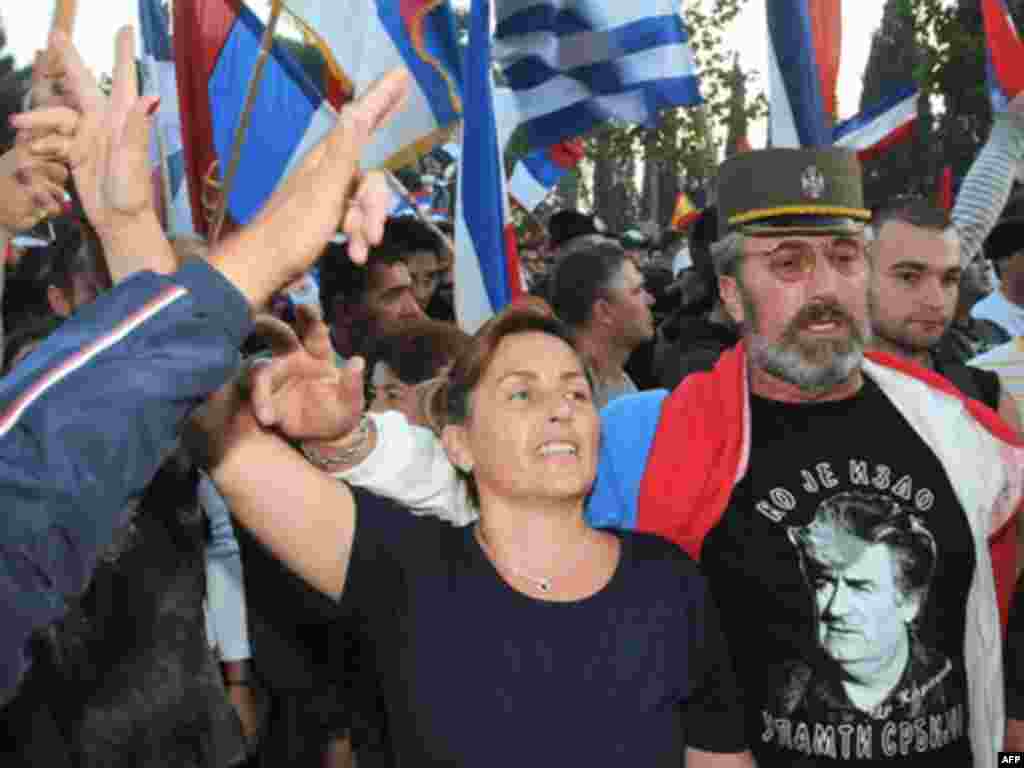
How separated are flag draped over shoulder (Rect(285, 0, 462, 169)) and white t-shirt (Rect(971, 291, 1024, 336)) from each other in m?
2.58

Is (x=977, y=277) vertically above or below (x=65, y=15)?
below

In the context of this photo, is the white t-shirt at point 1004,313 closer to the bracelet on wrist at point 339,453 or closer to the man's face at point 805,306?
the man's face at point 805,306

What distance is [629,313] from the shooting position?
17.3 feet

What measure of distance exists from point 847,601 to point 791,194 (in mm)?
1007

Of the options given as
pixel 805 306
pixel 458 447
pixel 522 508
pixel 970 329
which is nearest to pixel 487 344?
pixel 458 447

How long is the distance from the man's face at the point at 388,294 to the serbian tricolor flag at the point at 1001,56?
101 inches

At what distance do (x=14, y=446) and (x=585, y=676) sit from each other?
1.32 metres

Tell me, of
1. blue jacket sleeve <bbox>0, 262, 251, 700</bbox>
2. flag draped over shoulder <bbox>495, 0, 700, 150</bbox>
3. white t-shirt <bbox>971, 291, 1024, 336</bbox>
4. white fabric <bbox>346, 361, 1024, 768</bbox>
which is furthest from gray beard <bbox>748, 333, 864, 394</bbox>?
flag draped over shoulder <bbox>495, 0, 700, 150</bbox>

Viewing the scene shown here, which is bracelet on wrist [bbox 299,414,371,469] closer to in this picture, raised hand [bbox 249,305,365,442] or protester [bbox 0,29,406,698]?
raised hand [bbox 249,305,365,442]

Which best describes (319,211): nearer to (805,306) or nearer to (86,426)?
(86,426)

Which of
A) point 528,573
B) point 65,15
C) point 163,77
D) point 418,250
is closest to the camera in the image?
point 65,15

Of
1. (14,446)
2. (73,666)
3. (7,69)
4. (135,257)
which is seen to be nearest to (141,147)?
(135,257)

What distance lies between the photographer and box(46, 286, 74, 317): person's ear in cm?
341

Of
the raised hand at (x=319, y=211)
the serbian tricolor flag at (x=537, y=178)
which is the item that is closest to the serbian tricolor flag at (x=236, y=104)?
the raised hand at (x=319, y=211)
